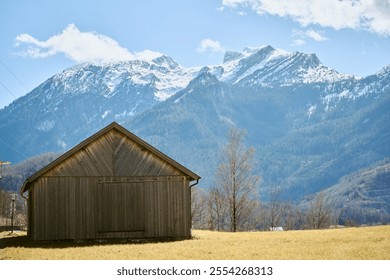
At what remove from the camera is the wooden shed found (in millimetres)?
34500

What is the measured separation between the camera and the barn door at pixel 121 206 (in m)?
34.7

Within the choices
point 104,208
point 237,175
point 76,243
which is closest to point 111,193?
point 104,208

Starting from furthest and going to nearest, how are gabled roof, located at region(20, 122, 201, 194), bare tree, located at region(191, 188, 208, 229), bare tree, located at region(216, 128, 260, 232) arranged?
bare tree, located at region(191, 188, 208, 229) → bare tree, located at region(216, 128, 260, 232) → gabled roof, located at region(20, 122, 201, 194)

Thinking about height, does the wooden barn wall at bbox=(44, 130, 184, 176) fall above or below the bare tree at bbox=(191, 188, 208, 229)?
above

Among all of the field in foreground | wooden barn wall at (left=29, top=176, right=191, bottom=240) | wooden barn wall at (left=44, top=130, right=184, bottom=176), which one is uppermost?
wooden barn wall at (left=44, top=130, right=184, bottom=176)

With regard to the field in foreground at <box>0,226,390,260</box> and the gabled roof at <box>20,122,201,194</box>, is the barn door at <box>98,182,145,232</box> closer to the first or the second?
the gabled roof at <box>20,122,201,194</box>

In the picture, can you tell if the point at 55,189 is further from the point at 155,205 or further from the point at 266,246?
the point at 266,246

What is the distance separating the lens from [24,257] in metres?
26.4

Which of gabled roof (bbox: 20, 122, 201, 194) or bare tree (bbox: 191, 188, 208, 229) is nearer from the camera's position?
gabled roof (bbox: 20, 122, 201, 194)

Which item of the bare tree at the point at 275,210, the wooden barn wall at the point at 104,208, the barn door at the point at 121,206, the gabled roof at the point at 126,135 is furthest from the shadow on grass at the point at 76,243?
the bare tree at the point at 275,210

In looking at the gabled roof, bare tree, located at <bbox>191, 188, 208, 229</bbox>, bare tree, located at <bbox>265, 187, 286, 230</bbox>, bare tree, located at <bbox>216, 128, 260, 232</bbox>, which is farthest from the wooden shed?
bare tree, located at <bbox>265, 187, 286, 230</bbox>

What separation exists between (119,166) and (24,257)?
32.4ft

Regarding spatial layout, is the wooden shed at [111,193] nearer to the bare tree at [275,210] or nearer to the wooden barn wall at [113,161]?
the wooden barn wall at [113,161]
